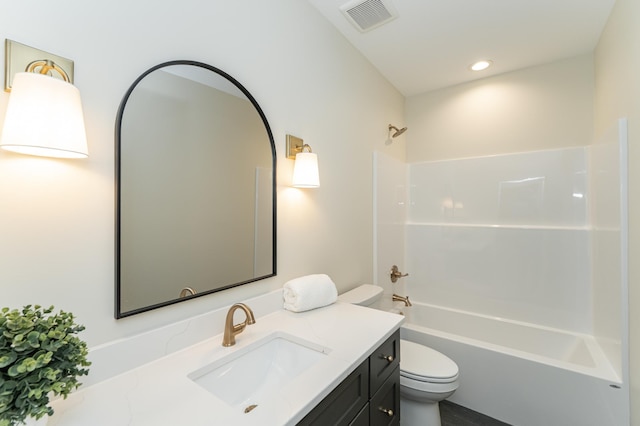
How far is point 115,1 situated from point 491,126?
277 centimetres

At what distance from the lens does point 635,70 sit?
1.37 metres

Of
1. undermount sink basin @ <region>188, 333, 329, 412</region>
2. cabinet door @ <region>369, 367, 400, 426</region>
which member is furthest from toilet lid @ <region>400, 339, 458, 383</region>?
undermount sink basin @ <region>188, 333, 329, 412</region>

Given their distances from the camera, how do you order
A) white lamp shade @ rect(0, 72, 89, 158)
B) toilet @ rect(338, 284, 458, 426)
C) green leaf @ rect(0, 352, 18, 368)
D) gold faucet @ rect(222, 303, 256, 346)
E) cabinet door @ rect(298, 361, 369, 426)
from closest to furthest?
green leaf @ rect(0, 352, 18, 368) → white lamp shade @ rect(0, 72, 89, 158) → cabinet door @ rect(298, 361, 369, 426) → gold faucet @ rect(222, 303, 256, 346) → toilet @ rect(338, 284, 458, 426)

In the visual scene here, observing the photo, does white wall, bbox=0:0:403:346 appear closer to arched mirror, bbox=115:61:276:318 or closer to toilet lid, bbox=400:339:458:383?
arched mirror, bbox=115:61:276:318

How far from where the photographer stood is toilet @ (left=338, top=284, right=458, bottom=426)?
1615 millimetres

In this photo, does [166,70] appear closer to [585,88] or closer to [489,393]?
[489,393]

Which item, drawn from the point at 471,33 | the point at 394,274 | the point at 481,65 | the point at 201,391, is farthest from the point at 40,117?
the point at 481,65

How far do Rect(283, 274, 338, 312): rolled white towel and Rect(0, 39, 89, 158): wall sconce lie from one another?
38.6 inches

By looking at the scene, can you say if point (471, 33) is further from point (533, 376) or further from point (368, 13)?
point (533, 376)

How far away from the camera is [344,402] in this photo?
96 centimetres

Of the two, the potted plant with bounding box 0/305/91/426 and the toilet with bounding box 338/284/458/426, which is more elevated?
the potted plant with bounding box 0/305/91/426

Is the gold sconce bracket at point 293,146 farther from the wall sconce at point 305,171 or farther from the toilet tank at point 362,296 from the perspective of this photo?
the toilet tank at point 362,296

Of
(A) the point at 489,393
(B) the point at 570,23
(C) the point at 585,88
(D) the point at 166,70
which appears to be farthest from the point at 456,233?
(D) the point at 166,70

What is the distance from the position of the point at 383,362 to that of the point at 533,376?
1292 millimetres
